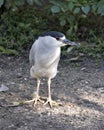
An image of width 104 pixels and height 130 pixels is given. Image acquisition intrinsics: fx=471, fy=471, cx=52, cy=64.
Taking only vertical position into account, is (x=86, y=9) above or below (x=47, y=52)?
above

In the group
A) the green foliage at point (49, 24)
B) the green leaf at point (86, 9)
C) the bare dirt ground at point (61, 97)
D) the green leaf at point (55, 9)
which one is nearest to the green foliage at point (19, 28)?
the green foliage at point (49, 24)

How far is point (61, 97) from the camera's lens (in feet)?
17.9

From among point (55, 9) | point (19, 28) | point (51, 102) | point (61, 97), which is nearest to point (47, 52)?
point (51, 102)

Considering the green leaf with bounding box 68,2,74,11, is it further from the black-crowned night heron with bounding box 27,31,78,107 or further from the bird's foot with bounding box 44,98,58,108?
the bird's foot with bounding box 44,98,58,108

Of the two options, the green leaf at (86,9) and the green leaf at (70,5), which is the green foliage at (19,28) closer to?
the green leaf at (70,5)

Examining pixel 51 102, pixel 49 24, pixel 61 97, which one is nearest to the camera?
pixel 51 102

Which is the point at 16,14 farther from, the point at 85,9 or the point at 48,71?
the point at 48,71

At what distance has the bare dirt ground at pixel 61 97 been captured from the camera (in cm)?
481

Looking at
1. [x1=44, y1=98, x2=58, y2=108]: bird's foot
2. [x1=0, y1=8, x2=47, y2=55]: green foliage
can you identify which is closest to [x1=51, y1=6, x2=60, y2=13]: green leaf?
[x1=0, y1=8, x2=47, y2=55]: green foliage

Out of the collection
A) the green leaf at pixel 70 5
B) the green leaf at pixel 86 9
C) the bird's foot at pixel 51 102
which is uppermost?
the green leaf at pixel 70 5

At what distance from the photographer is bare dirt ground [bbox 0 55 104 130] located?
4.81 m

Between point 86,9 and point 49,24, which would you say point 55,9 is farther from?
point 49,24

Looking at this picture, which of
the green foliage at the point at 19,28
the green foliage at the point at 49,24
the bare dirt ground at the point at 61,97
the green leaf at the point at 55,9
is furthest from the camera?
the green foliage at the point at 19,28

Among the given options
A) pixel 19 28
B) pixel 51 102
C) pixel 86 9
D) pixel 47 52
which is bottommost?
pixel 51 102
